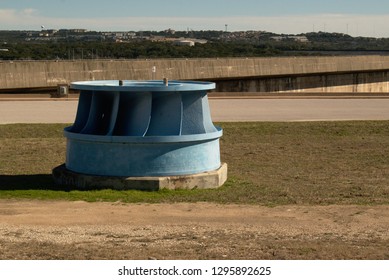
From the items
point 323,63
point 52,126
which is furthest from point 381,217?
point 323,63

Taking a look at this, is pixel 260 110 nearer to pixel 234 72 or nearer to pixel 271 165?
pixel 271 165

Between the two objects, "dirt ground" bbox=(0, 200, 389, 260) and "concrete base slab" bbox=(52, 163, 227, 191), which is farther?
"concrete base slab" bbox=(52, 163, 227, 191)

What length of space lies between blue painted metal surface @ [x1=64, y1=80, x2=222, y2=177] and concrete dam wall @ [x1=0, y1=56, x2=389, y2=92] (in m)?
26.9

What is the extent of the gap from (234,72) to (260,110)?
2109 cm

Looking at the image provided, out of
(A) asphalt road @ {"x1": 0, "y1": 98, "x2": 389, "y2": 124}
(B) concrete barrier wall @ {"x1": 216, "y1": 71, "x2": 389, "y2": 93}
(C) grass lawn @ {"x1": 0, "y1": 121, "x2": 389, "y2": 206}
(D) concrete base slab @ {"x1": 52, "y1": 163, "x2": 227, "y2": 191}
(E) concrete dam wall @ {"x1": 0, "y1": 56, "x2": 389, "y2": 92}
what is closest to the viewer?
(C) grass lawn @ {"x1": 0, "y1": 121, "x2": 389, "y2": 206}

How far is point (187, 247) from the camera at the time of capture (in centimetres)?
873

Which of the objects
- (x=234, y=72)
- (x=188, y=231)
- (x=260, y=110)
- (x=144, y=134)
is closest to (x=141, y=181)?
(x=144, y=134)

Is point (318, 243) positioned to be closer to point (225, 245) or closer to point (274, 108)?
point (225, 245)

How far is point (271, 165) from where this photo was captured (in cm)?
1689

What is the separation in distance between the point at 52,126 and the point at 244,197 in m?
12.7

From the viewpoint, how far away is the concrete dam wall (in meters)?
41.5

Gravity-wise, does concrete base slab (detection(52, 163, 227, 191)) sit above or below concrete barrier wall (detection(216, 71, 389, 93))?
above

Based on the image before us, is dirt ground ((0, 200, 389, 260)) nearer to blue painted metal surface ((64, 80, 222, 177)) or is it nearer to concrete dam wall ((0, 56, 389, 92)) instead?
blue painted metal surface ((64, 80, 222, 177))

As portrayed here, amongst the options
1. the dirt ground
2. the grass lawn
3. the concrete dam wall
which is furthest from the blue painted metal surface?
the concrete dam wall
